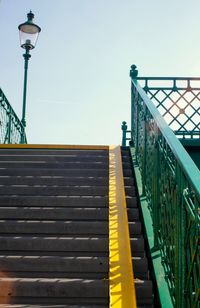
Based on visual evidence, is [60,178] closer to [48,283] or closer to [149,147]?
[149,147]

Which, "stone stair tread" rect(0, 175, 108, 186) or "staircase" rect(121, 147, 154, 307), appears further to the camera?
"stone stair tread" rect(0, 175, 108, 186)

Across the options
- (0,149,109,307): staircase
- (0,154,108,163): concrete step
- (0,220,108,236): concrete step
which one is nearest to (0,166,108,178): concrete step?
(0,149,109,307): staircase

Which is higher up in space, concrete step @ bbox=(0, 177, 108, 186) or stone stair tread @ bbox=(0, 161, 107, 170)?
stone stair tread @ bbox=(0, 161, 107, 170)

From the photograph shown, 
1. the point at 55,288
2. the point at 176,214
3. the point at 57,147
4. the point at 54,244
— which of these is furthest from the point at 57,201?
the point at 57,147

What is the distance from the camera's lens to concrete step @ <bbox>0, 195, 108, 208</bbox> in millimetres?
5875

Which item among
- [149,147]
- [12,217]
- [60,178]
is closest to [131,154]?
[60,178]

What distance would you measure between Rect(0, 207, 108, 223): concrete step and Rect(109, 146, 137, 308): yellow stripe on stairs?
0.51ft

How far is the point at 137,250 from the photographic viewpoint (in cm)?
486

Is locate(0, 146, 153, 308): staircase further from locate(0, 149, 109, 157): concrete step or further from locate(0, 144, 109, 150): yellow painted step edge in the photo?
locate(0, 144, 109, 150): yellow painted step edge

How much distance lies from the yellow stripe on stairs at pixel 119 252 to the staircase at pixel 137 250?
12cm

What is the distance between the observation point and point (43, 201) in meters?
5.95

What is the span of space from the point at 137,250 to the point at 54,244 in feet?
2.74

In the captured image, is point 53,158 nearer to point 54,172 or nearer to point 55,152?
point 55,152

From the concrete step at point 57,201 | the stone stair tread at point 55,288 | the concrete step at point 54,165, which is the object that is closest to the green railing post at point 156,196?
the stone stair tread at point 55,288
